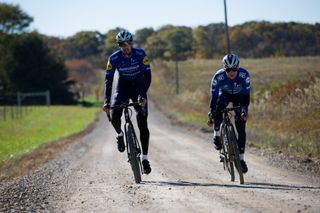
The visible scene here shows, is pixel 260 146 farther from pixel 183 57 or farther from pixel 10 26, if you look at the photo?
pixel 10 26

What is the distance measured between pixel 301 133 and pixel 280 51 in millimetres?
16281

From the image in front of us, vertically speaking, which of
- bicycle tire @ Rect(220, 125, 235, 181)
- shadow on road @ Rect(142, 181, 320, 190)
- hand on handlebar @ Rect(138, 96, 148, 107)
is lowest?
shadow on road @ Rect(142, 181, 320, 190)

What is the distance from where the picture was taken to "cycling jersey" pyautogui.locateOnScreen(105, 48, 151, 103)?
10.5 metres

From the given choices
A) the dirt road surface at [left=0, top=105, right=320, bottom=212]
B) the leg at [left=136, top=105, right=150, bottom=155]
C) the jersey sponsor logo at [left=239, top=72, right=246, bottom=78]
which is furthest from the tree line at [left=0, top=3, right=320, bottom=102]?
the jersey sponsor logo at [left=239, top=72, right=246, bottom=78]

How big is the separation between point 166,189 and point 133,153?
4.44 ft

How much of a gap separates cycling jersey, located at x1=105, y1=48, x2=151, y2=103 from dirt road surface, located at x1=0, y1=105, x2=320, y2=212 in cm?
176

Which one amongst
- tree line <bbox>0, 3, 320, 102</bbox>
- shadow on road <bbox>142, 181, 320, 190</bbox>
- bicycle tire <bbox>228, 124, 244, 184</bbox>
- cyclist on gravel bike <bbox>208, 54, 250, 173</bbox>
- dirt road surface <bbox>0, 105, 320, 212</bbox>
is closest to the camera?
dirt road surface <bbox>0, 105, 320, 212</bbox>

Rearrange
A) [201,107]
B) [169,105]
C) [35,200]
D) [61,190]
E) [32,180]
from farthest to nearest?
[169,105] < [201,107] < [32,180] < [61,190] < [35,200]

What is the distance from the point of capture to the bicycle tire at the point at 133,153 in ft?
34.3

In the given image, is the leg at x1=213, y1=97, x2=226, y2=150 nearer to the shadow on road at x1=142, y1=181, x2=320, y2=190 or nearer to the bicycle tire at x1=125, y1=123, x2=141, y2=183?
the shadow on road at x1=142, y1=181, x2=320, y2=190

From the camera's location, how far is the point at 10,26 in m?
99.8

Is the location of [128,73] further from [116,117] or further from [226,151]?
[226,151]

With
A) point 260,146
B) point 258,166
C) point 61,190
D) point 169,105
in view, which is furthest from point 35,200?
point 169,105

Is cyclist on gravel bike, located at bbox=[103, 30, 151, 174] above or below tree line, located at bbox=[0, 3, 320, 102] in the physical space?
below
